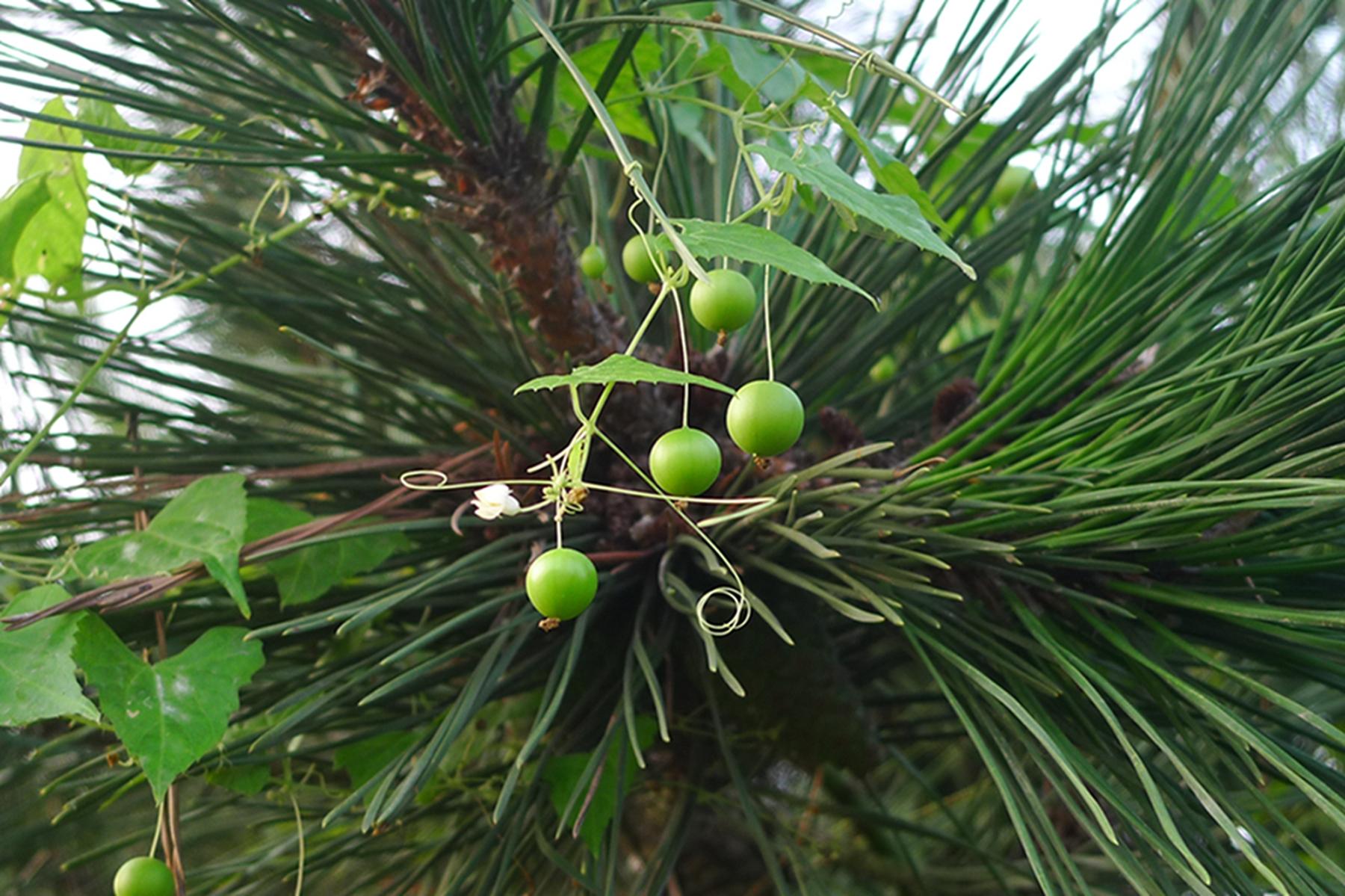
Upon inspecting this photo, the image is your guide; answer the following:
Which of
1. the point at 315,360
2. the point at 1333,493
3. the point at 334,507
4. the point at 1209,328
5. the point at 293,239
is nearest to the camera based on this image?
the point at 1333,493

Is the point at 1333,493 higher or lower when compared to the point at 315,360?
higher

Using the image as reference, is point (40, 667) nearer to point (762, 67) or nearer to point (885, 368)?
point (762, 67)

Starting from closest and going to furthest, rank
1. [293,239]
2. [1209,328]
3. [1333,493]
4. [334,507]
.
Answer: [1333,493]
[1209,328]
[334,507]
[293,239]

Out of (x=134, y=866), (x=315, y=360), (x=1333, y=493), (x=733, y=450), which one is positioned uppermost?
(x=1333, y=493)

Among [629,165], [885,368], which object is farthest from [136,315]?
[885,368]

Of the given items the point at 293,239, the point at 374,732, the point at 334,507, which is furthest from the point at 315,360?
the point at 374,732

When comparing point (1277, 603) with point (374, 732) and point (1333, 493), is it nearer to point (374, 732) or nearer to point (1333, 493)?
point (1333, 493)
